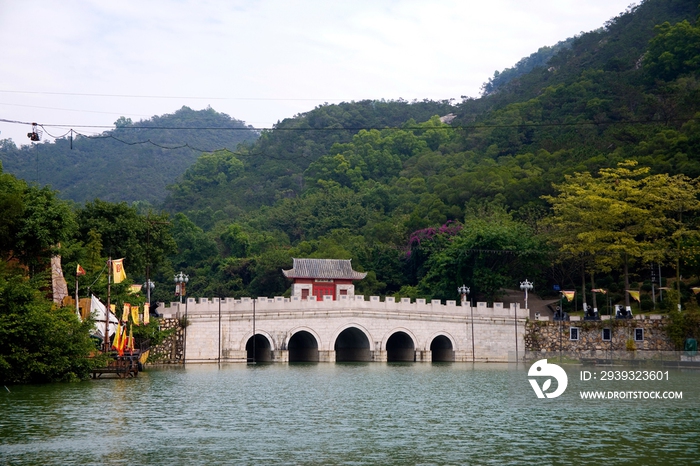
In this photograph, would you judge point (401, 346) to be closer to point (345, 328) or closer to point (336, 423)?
point (345, 328)

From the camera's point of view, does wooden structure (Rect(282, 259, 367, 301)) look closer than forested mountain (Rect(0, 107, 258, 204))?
Yes

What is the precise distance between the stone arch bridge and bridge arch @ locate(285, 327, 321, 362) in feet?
0.15

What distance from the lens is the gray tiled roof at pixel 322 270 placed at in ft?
158

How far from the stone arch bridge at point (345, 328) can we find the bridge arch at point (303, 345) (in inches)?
1.8

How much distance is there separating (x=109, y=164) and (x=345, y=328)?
298 feet

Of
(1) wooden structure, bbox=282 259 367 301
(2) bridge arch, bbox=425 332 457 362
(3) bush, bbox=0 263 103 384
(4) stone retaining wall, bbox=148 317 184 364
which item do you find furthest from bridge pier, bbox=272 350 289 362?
(3) bush, bbox=0 263 103 384

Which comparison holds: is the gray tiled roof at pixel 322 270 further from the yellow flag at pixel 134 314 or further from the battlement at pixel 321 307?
the yellow flag at pixel 134 314

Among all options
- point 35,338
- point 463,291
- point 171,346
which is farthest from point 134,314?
point 463,291

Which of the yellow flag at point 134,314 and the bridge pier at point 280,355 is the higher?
the yellow flag at point 134,314

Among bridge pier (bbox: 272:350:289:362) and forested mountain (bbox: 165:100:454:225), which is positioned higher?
forested mountain (bbox: 165:100:454:225)

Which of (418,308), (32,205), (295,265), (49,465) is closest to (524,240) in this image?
(418,308)

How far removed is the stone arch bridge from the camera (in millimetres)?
41562

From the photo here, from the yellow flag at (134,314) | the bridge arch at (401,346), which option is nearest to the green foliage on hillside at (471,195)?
the yellow flag at (134,314)

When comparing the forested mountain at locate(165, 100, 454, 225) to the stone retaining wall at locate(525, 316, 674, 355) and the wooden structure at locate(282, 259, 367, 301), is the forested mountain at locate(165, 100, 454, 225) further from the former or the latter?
the stone retaining wall at locate(525, 316, 674, 355)
